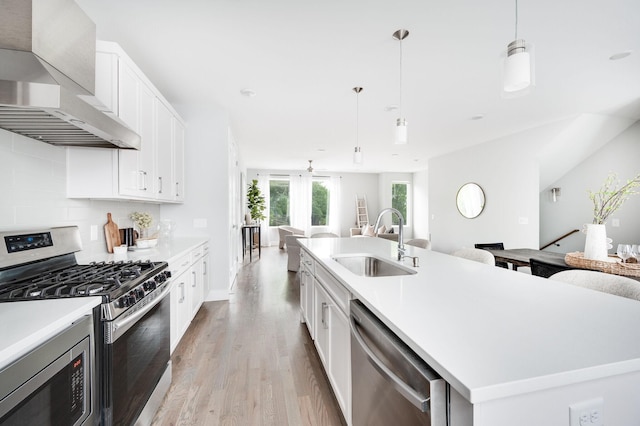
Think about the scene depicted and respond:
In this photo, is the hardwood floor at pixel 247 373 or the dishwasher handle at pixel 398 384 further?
the hardwood floor at pixel 247 373

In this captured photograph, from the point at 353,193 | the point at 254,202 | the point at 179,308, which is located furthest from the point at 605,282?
the point at 353,193

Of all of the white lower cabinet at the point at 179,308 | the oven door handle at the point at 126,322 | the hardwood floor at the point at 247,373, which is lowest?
the hardwood floor at the point at 247,373

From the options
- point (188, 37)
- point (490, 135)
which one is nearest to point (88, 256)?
point (188, 37)

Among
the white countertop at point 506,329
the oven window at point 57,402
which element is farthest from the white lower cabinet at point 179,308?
the white countertop at point 506,329

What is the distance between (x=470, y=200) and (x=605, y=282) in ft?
16.9

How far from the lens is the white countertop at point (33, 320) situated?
80cm

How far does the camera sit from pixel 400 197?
10.5m

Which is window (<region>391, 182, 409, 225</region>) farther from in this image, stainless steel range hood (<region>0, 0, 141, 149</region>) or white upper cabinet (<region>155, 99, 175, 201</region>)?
stainless steel range hood (<region>0, 0, 141, 149</region>)

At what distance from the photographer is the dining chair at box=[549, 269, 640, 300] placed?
1.28 metres

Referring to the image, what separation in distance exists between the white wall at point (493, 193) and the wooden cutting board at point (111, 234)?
599 cm

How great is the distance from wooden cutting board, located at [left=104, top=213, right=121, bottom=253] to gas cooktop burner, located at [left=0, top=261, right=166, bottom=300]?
0.66 meters

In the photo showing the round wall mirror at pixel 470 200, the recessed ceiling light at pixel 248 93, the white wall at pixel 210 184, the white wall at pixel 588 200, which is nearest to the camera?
the recessed ceiling light at pixel 248 93

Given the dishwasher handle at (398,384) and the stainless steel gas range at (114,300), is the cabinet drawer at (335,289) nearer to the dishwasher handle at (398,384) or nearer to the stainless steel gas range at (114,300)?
the dishwasher handle at (398,384)

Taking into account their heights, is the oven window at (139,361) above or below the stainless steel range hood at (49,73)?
below
